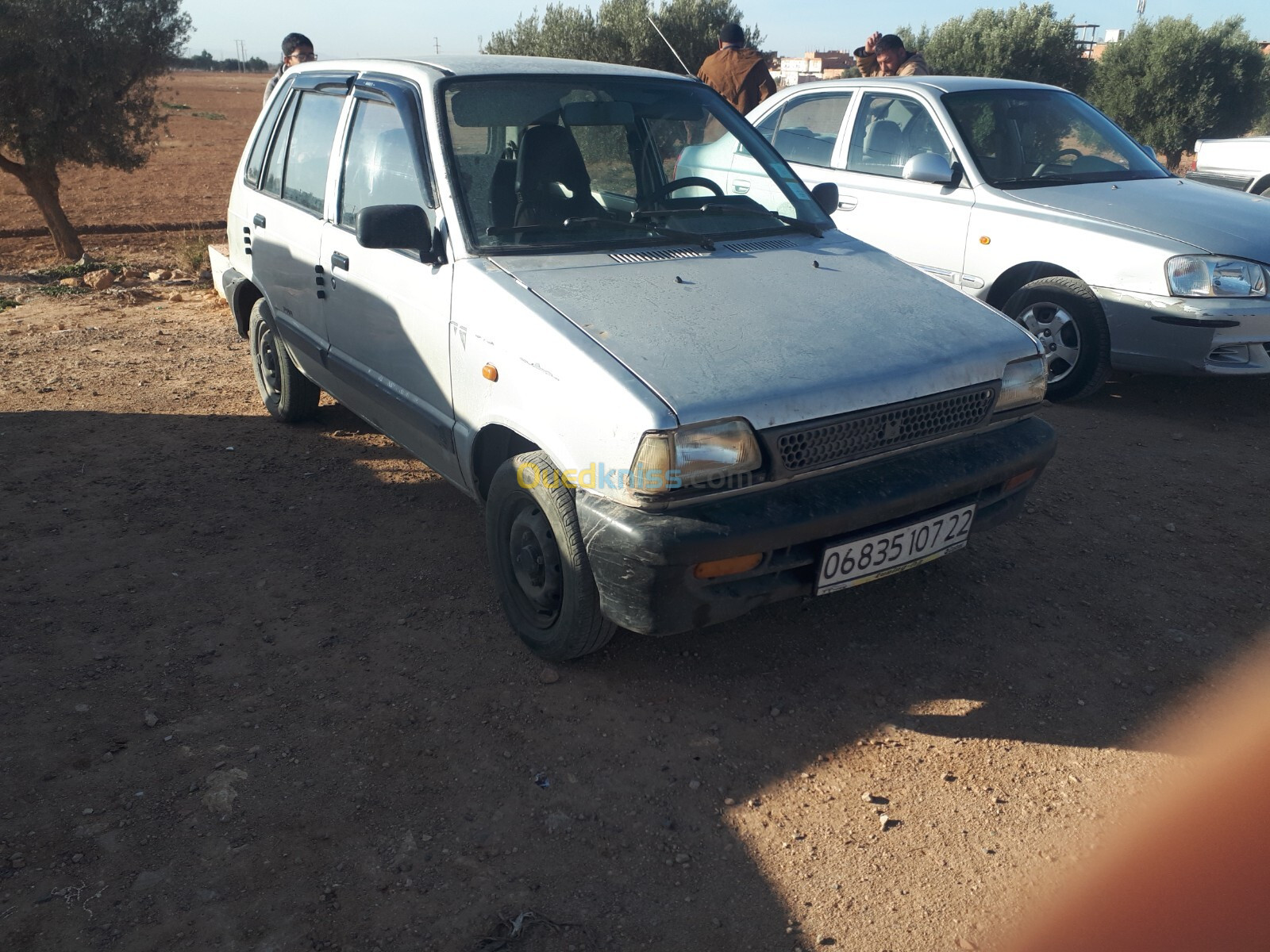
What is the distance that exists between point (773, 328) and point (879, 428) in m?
0.46

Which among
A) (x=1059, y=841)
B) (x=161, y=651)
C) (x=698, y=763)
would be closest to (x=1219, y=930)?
(x=1059, y=841)

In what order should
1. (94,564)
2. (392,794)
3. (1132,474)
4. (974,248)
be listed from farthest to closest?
(974,248), (1132,474), (94,564), (392,794)

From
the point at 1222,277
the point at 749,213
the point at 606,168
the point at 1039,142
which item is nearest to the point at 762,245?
the point at 749,213

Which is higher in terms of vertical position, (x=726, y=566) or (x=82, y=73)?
(x=82, y=73)

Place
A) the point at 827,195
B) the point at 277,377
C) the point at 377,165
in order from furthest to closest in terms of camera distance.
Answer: the point at 277,377
the point at 827,195
the point at 377,165

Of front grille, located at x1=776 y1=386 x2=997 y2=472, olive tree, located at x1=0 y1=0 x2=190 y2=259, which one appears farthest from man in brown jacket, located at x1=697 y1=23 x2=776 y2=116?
front grille, located at x1=776 y1=386 x2=997 y2=472

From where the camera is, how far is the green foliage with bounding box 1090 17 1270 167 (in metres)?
21.5

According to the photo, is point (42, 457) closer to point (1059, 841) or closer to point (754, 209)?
point (754, 209)

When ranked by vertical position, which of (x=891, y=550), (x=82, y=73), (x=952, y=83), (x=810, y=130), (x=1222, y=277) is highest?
(x=82, y=73)

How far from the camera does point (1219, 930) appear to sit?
7.75 feet

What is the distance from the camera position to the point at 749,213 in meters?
4.04

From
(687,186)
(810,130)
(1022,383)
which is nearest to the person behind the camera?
(1022,383)

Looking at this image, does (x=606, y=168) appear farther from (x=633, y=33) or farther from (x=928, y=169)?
(x=633, y=33)

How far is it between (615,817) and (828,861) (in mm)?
578
